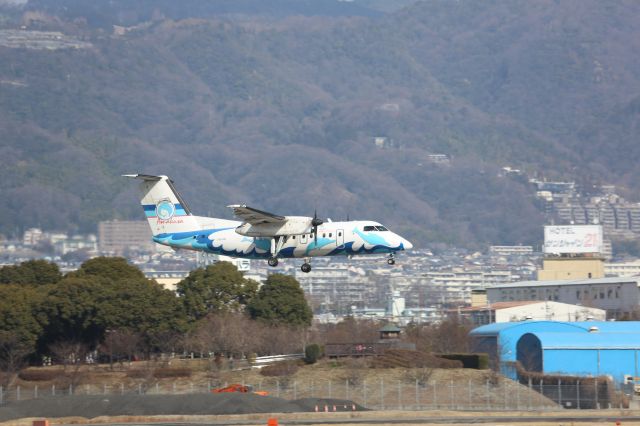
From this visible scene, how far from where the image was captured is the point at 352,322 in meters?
158

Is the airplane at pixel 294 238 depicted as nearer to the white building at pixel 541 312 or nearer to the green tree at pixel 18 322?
→ the green tree at pixel 18 322

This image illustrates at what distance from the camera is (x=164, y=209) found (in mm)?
84688

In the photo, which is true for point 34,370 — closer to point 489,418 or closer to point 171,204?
point 171,204

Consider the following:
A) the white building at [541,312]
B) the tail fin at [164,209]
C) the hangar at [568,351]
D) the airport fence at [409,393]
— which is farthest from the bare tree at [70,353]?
the white building at [541,312]

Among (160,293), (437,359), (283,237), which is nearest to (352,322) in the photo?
(160,293)

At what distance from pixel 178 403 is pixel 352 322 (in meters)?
84.4

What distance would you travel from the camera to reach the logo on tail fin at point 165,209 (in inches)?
3327

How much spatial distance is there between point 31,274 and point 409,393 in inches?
1599

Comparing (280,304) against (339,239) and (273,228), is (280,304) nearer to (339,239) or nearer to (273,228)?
(273,228)

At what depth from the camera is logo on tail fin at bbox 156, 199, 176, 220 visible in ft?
277

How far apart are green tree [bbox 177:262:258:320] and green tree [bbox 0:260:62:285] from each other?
35.0 ft

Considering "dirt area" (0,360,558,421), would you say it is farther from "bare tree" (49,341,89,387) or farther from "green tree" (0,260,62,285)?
"green tree" (0,260,62,285)

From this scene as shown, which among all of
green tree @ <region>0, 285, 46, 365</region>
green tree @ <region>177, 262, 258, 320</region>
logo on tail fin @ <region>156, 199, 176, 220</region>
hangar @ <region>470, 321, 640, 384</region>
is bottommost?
hangar @ <region>470, 321, 640, 384</region>

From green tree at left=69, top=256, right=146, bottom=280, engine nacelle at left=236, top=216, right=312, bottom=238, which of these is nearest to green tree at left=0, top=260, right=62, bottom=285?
green tree at left=69, top=256, right=146, bottom=280
